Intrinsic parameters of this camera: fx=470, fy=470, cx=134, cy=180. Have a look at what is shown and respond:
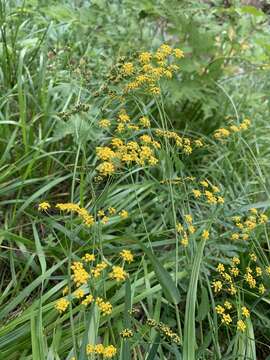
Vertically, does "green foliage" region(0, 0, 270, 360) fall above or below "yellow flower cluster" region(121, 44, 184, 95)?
below

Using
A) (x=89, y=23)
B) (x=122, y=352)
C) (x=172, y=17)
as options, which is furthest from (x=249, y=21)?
(x=122, y=352)

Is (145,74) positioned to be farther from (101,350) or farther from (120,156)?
(101,350)

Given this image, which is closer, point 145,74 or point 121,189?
point 145,74

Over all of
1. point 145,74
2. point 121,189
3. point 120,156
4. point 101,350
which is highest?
point 145,74

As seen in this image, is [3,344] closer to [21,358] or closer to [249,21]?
[21,358]

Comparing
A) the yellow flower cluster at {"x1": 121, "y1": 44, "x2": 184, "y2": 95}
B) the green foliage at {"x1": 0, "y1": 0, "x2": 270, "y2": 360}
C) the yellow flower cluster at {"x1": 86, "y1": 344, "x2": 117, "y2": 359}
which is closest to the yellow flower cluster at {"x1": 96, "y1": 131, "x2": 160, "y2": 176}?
the green foliage at {"x1": 0, "y1": 0, "x2": 270, "y2": 360}

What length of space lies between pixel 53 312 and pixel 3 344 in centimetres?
19

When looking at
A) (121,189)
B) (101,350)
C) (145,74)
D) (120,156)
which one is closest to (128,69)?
(145,74)

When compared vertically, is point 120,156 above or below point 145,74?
below

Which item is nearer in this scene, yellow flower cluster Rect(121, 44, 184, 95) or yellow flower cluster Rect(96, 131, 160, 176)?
yellow flower cluster Rect(96, 131, 160, 176)

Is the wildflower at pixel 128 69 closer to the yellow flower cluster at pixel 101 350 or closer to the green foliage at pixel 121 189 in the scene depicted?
the green foliage at pixel 121 189

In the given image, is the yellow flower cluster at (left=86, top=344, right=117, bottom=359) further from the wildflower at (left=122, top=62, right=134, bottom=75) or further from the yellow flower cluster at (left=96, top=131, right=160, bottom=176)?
the wildflower at (left=122, top=62, right=134, bottom=75)

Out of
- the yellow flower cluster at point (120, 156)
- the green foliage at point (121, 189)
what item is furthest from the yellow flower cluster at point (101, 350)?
the yellow flower cluster at point (120, 156)

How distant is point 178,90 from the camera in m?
2.32
